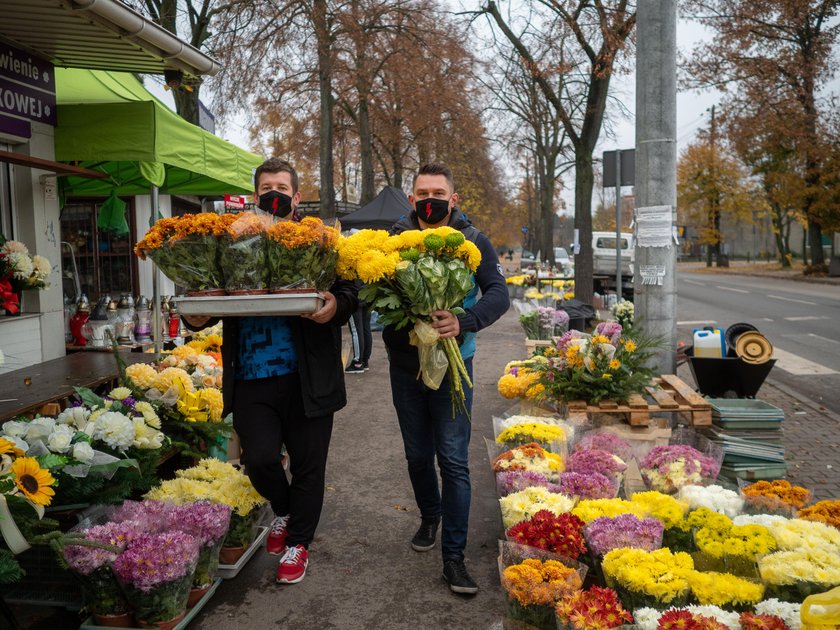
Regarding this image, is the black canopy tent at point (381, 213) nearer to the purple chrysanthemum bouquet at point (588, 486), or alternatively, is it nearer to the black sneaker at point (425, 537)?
the black sneaker at point (425, 537)

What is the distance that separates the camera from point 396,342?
11.6 feet

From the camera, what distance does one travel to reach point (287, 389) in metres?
3.47

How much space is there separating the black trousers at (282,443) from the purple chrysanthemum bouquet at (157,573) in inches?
22.5

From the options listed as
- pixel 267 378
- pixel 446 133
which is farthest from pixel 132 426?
pixel 446 133

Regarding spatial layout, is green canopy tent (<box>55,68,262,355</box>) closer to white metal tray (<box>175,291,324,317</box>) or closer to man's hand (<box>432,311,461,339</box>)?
white metal tray (<box>175,291,324,317</box>)

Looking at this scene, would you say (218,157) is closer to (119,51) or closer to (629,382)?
(119,51)

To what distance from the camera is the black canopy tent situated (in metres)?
15.0

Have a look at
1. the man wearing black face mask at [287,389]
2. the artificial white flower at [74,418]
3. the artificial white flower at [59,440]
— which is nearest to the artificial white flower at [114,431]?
the artificial white flower at [74,418]

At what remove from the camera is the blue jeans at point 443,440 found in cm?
351

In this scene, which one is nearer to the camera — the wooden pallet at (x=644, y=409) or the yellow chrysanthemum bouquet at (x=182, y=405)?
the yellow chrysanthemum bouquet at (x=182, y=405)

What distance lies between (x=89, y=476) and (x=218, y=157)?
14.9ft

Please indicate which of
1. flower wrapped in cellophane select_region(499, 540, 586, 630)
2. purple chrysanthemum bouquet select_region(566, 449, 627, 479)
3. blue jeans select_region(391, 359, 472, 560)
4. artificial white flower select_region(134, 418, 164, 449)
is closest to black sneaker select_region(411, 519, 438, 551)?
blue jeans select_region(391, 359, 472, 560)

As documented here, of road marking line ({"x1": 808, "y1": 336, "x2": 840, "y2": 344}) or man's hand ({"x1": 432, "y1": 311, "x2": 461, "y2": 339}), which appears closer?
man's hand ({"x1": 432, "y1": 311, "x2": 461, "y2": 339})

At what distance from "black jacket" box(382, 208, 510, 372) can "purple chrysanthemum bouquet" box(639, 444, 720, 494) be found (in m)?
1.40
